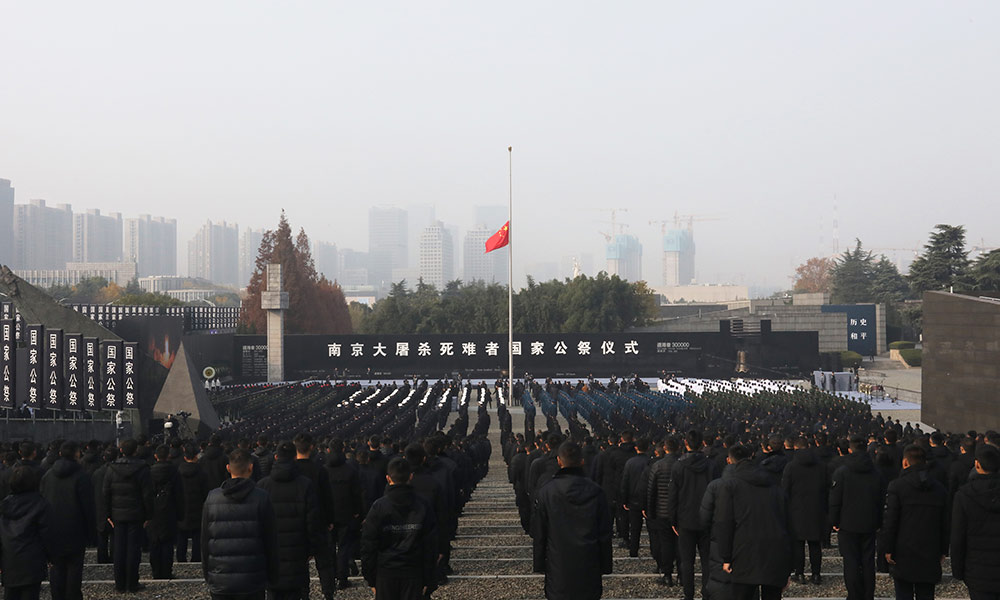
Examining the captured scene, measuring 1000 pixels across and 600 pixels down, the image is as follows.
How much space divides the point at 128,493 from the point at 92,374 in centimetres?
1580

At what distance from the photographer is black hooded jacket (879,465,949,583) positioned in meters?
5.98

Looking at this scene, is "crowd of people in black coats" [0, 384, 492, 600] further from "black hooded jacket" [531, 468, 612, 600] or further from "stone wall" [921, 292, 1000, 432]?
"stone wall" [921, 292, 1000, 432]

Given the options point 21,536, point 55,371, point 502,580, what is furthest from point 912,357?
point 21,536

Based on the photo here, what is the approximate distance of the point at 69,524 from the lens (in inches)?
269

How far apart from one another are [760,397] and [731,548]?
24.4 m

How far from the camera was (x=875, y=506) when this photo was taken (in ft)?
22.8

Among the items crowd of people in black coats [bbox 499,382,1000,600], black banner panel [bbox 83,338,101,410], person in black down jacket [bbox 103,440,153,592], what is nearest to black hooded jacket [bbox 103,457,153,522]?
person in black down jacket [bbox 103,440,153,592]

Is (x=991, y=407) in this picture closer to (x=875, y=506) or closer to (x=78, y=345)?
(x=875, y=506)

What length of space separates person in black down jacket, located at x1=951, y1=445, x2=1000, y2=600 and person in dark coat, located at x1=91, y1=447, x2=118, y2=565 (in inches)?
264

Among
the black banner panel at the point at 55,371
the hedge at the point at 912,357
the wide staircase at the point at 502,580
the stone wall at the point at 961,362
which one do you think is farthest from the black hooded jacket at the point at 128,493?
the hedge at the point at 912,357

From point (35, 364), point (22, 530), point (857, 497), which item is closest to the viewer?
point (22, 530)

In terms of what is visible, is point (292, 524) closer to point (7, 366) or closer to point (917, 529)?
point (917, 529)

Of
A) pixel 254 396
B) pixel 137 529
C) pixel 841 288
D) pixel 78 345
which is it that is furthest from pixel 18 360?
pixel 841 288

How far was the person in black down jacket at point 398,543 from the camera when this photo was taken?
199 inches
